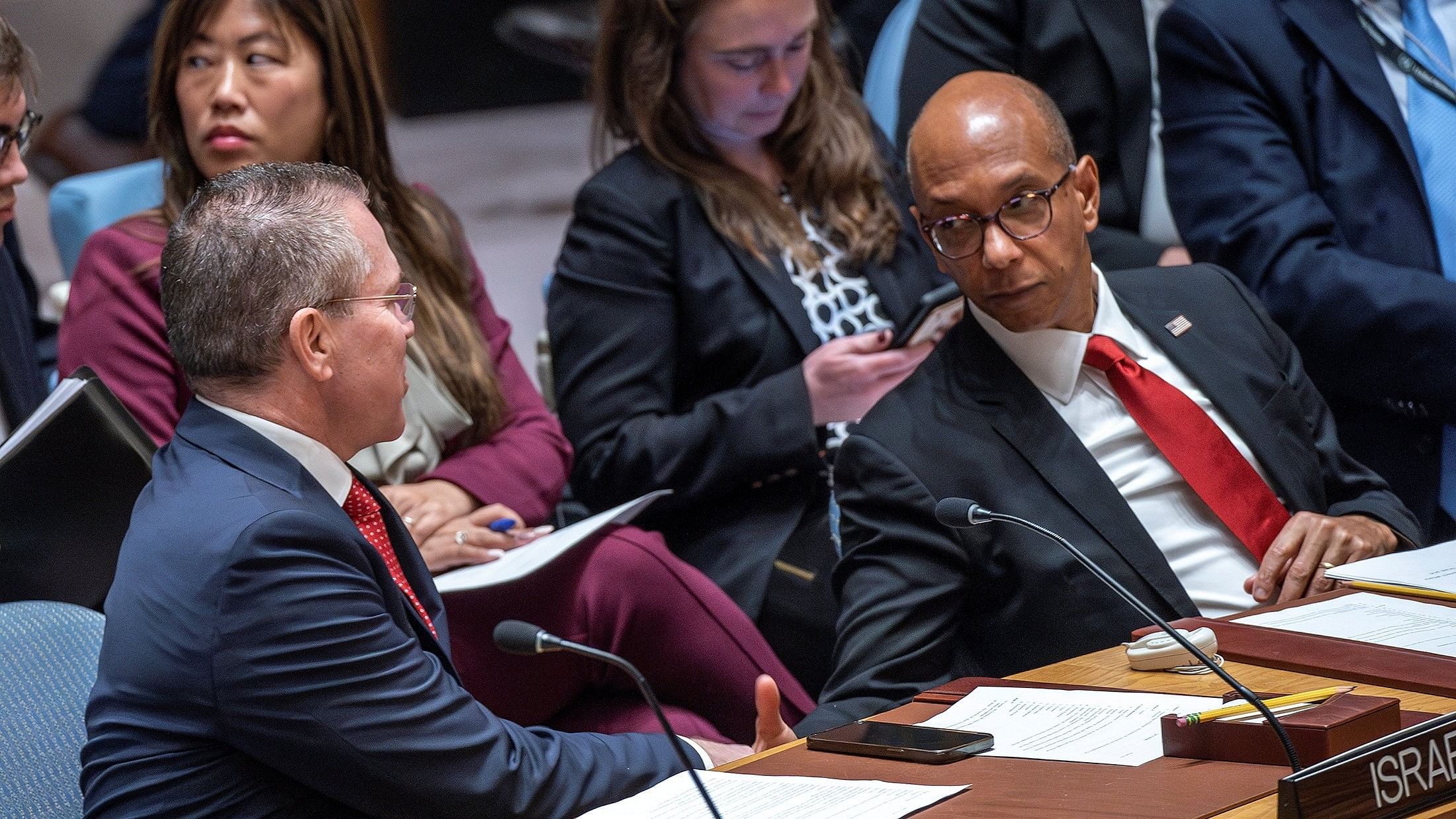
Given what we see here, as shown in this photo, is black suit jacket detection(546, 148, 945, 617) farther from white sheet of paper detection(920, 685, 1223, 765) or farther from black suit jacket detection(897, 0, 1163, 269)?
white sheet of paper detection(920, 685, 1223, 765)

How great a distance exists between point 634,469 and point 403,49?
4298 mm

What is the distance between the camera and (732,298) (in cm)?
291

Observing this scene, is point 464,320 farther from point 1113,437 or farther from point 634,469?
point 1113,437

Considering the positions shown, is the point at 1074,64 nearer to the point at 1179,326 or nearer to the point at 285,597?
the point at 1179,326

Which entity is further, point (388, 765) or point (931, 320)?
point (931, 320)

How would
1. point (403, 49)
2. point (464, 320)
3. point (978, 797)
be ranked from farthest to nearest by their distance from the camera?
1. point (403, 49)
2. point (464, 320)
3. point (978, 797)

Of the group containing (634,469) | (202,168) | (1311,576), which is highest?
(202,168)

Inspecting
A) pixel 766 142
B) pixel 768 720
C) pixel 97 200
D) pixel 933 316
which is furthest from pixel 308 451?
pixel 97 200

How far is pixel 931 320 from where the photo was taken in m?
2.76

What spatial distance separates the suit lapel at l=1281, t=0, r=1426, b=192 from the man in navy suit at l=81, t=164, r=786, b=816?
1788 mm

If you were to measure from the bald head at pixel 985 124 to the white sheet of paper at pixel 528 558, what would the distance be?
0.62 m

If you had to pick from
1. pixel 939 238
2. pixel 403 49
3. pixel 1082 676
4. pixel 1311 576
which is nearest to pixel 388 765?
pixel 1082 676

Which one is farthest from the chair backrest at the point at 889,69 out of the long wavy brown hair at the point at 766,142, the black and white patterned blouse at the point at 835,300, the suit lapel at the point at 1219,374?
the suit lapel at the point at 1219,374

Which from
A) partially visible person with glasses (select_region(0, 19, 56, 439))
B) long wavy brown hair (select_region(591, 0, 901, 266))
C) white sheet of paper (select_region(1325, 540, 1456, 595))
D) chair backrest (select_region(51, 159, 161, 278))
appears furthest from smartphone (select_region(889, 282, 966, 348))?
chair backrest (select_region(51, 159, 161, 278))
